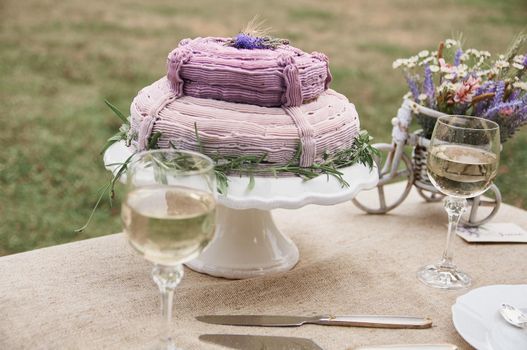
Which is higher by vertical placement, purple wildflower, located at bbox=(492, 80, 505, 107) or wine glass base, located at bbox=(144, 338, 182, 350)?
purple wildflower, located at bbox=(492, 80, 505, 107)

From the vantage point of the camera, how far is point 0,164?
3.76m

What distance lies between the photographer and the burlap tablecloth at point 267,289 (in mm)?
1321

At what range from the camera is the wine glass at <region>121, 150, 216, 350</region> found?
39.2 inches

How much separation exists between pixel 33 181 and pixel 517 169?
2.96 meters

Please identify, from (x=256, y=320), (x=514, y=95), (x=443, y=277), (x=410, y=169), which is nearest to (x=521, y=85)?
(x=514, y=95)

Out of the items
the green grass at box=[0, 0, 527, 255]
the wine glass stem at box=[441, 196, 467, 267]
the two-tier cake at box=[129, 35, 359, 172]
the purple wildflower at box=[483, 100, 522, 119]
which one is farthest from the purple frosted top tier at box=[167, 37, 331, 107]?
the green grass at box=[0, 0, 527, 255]

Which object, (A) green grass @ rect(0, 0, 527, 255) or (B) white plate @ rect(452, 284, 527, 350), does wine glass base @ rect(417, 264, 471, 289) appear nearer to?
(B) white plate @ rect(452, 284, 527, 350)

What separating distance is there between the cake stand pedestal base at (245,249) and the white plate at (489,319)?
0.46 m

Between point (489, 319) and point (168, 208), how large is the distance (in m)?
0.72

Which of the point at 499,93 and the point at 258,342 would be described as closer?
the point at 258,342

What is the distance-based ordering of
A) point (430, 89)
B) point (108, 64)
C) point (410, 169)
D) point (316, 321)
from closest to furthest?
1. point (316, 321)
2. point (430, 89)
3. point (410, 169)
4. point (108, 64)

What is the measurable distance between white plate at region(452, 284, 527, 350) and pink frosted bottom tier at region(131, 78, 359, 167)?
1.47ft

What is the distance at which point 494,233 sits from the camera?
74.4 inches

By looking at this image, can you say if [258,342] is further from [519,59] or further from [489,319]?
[519,59]
